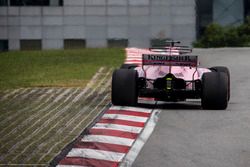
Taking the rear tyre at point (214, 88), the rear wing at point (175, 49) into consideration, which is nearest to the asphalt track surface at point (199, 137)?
the rear tyre at point (214, 88)

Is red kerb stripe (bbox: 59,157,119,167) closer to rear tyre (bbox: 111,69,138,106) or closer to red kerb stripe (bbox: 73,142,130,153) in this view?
red kerb stripe (bbox: 73,142,130,153)

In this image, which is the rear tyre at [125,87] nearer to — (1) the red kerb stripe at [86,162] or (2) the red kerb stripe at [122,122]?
(2) the red kerb stripe at [122,122]

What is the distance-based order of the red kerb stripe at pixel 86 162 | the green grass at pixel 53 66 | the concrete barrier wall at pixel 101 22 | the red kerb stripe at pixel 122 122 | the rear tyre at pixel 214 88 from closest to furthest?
the red kerb stripe at pixel 86 162 → the red kerb stripe at pixel 122 122 → the rear tyre at pixel 214 88 → the green grass at pixel 53 66 → the concrete barrier wall at pixel 101 22

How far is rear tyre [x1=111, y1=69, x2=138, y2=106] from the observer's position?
18984 millimetres

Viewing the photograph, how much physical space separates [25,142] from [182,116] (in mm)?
4495

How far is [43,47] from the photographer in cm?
5862

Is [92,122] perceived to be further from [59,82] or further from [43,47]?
[43,47]

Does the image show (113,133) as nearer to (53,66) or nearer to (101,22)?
(53,66)

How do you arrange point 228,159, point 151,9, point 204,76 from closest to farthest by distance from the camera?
1. point 228,159
2. point 204,76
3. point 151,9

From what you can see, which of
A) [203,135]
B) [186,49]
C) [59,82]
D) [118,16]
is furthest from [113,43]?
[203,135]

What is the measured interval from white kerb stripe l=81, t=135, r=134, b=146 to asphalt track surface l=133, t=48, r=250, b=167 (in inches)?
14.9

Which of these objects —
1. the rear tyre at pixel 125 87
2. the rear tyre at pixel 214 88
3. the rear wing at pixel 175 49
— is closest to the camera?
the rear tyre at pixel 214 88

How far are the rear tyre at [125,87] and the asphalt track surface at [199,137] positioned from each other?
76cm

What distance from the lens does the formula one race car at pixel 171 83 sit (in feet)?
62.0
